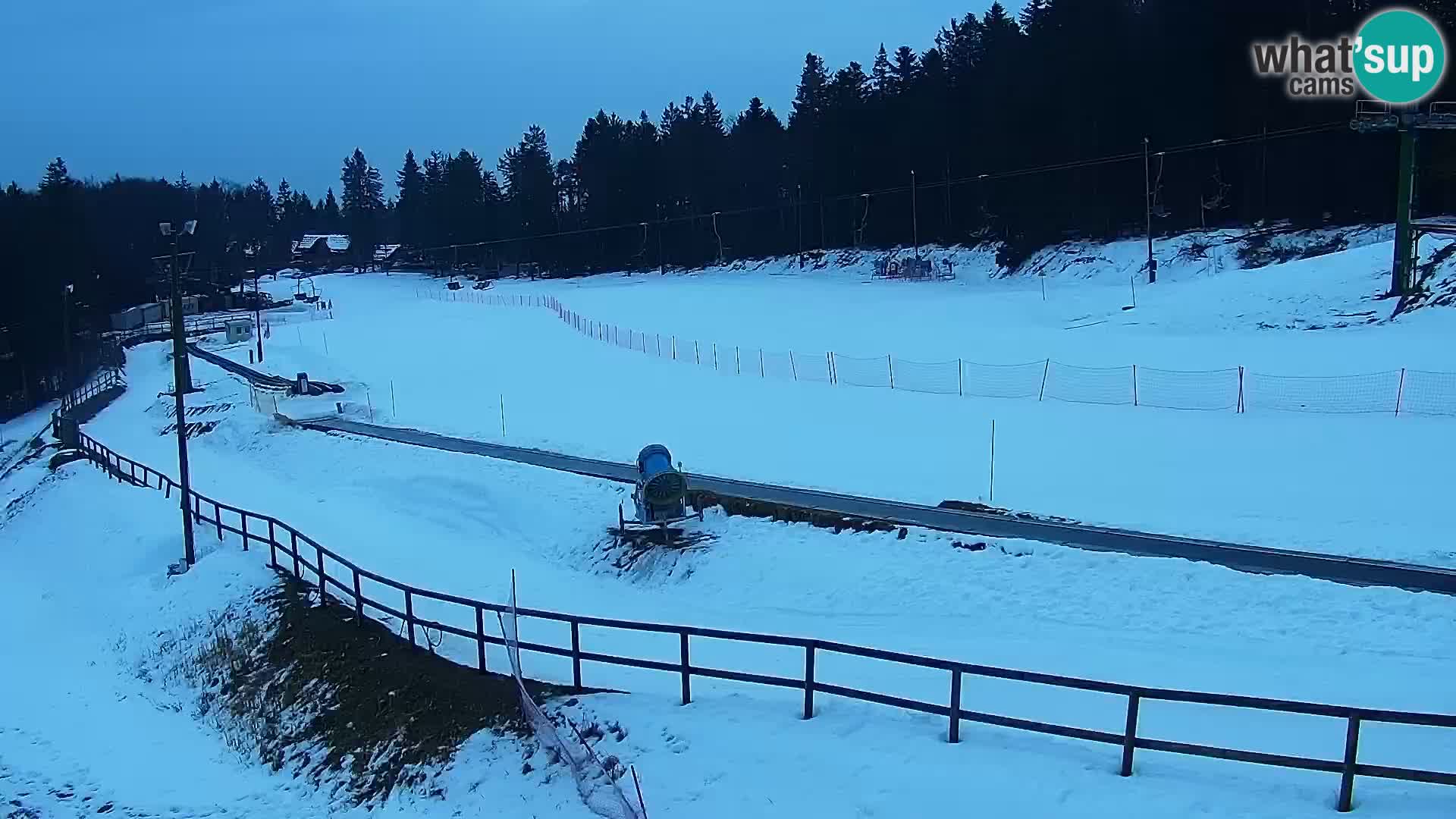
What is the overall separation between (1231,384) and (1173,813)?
26010 mm

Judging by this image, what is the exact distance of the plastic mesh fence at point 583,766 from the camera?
40.2ft

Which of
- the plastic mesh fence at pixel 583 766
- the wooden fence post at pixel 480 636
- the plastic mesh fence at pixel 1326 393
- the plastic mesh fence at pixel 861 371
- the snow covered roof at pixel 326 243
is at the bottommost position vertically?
the plastic mesh fence at pixel 583 766

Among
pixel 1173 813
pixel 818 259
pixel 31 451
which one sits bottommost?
pixel 31 451

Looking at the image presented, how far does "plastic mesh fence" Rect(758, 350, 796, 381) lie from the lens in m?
43.5

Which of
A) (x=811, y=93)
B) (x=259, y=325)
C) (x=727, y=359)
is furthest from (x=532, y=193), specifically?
(x=727, y=359)

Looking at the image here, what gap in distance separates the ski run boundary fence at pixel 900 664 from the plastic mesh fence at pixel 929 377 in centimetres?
2114

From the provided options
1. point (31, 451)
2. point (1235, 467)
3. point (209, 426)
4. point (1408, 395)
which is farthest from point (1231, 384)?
point (31, 451)

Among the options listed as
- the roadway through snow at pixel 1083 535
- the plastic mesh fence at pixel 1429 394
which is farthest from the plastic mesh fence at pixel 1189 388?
the roadway through snow at pixel 1083 535

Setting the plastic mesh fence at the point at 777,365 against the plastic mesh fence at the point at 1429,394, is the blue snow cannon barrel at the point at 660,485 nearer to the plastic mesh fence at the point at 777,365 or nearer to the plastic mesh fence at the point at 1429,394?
the plastic mesh fence at the point at 777,365

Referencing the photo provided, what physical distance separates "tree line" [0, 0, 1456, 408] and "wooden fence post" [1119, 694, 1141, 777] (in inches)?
2085

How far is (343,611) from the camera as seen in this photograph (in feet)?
67.1

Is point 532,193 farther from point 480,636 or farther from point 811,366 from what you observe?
point 480,636

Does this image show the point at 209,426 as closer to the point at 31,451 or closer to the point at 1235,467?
the point at 31,451

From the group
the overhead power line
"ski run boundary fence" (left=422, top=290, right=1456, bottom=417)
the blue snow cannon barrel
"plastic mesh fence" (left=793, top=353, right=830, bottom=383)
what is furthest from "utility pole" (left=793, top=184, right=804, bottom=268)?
the blue snow cannon barrel
